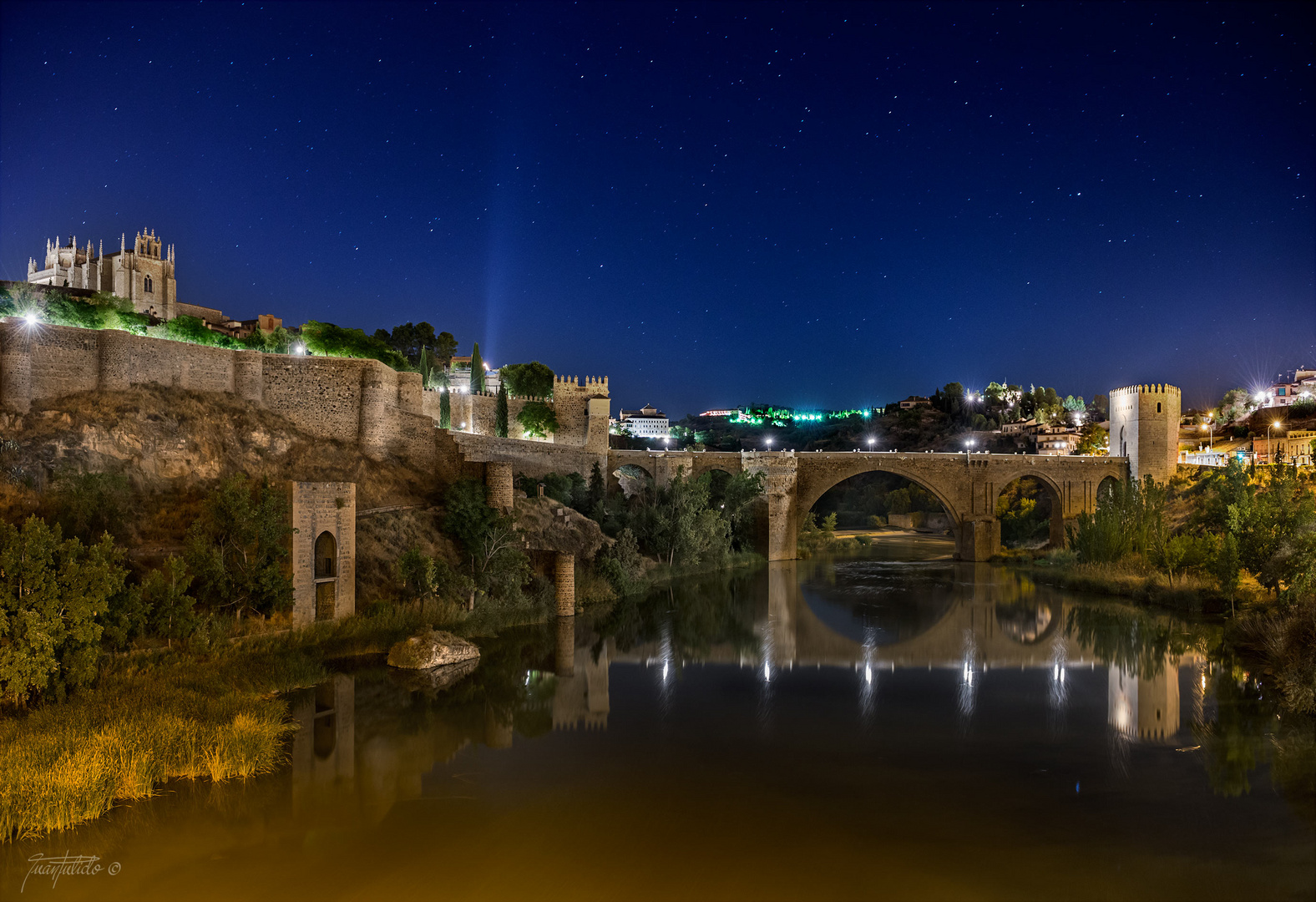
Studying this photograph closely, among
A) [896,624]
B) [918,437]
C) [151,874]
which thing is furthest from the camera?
[918,437]

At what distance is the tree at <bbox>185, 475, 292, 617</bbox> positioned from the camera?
12.4 metres

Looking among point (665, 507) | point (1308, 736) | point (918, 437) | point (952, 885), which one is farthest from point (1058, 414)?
point (952, 885)

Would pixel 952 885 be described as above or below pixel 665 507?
below

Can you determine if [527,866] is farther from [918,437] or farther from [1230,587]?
[918,437]

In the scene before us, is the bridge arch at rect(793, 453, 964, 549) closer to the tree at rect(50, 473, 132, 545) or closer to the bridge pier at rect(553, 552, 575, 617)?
the bridge pier at rect(553, 552, 575, 617)

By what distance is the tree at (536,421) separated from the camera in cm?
3419

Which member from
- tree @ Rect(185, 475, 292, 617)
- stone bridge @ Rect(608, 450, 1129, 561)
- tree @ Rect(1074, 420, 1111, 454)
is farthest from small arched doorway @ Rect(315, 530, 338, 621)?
tree @ Rect(1074, 420, 1111, 454)

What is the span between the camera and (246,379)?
20.3 m

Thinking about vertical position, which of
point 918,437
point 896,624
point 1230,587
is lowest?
point 896,624

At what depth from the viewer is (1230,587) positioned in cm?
1759

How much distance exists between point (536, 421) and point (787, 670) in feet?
69.9

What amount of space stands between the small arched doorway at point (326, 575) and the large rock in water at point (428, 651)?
4.51 feet

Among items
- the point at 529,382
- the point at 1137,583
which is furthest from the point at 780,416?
the point at 1137,583

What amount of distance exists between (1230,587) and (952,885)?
1495cm
